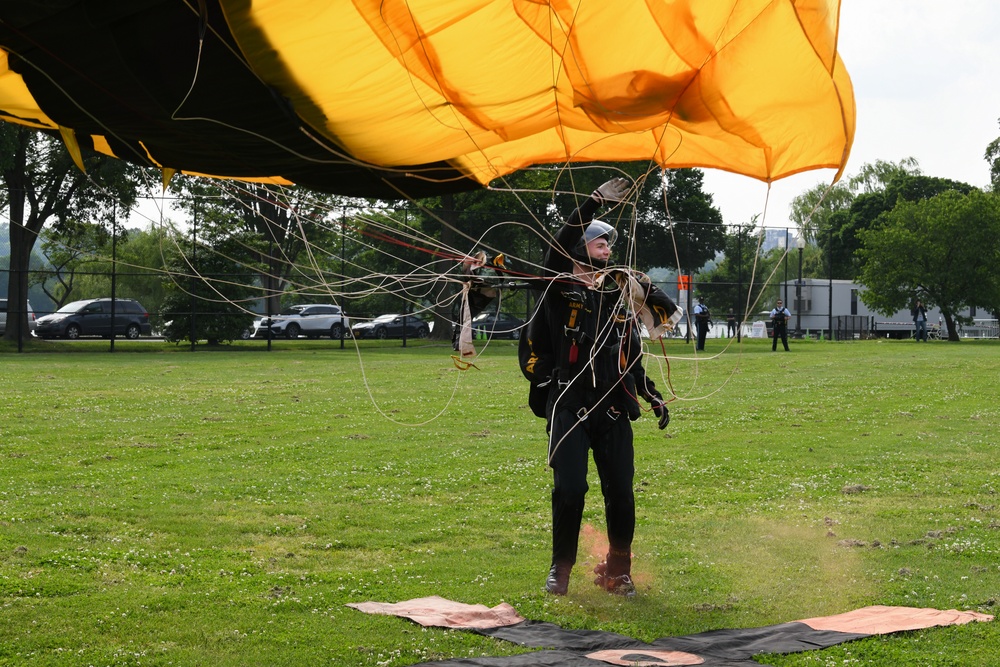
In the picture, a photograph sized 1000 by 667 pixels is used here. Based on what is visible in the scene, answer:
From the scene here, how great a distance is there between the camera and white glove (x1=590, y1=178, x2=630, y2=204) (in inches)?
246

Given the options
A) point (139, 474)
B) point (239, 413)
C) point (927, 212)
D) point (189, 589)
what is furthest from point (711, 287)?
point (189, 589)

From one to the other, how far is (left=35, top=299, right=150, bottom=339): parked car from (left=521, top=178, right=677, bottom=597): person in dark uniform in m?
36.0

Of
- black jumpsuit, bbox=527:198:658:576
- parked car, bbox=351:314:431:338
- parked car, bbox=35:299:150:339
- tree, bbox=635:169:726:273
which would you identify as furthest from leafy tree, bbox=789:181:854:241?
black jumpsuit, bbox=527:198:658:576

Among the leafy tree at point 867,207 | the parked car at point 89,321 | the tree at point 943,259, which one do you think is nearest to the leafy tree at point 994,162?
the leafy tree at point 867,207

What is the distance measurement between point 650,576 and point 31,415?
11130 mm

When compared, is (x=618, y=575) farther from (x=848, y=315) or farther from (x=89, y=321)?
(x=848, y=315)

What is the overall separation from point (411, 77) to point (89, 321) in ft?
128

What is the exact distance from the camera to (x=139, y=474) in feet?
34.6

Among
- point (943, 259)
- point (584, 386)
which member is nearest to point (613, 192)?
point (584, 386)

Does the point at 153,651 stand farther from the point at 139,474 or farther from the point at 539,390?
the point at 139,474

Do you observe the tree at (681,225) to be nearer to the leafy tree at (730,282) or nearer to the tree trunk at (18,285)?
the leafy tree at (730,282)

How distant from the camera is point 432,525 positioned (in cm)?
848

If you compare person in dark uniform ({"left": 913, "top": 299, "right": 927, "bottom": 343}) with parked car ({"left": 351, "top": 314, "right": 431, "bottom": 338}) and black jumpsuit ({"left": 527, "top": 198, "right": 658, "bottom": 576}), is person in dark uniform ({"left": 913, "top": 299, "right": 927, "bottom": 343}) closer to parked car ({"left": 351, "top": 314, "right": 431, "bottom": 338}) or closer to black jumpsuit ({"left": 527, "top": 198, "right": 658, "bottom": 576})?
parked car ({"left": 351, "top": 314, "right": 431, "bottom": 338})

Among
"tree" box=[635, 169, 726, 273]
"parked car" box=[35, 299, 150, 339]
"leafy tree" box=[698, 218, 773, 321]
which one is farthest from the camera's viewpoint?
"leafy tree" box=[698, 218, 773, 321]
